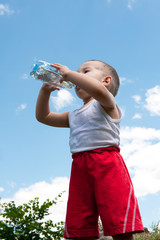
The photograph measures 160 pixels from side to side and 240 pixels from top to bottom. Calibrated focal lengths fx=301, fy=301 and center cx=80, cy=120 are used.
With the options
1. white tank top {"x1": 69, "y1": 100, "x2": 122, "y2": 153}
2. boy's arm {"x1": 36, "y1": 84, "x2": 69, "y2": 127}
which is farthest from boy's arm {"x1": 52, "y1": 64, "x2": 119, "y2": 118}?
boy's arm {"x1": 36, "y1": 84, "x2": 69, "y2": 127}

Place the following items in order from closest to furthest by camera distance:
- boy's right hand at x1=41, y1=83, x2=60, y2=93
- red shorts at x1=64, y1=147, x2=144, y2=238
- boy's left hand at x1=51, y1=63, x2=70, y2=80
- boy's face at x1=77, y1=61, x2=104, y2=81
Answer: red shorts at x1=64, y1=147, x2=144, y2=238 < boy's left hand at x1=51, y1=63, x2=70, y2=80 < boy's face at x1=77, y1=61, x2=104, y2=81 < boy's right hand at x1=41, y1=83, x2=60, y2=93

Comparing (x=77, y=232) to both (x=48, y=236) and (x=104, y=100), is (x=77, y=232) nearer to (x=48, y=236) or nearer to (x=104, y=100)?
(x=104, y=100)

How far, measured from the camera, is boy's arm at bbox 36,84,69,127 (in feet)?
9.33

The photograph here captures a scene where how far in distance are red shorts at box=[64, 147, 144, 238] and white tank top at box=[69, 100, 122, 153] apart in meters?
0.06

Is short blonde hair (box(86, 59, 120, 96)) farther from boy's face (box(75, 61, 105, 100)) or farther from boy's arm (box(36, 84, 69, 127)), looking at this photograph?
boy's arm (box(36, 84, 69, 127))

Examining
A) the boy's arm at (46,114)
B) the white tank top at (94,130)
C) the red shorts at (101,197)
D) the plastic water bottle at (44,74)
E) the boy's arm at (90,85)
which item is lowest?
the red shorts at (101,197)

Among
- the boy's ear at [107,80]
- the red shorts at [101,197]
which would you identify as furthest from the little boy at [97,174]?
the boy's ear at [107,80]

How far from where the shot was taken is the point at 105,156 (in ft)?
7.63

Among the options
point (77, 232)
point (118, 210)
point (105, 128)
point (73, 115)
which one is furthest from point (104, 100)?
point (77, 232)

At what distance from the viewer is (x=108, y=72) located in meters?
2.75

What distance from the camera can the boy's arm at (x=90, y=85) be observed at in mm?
2281

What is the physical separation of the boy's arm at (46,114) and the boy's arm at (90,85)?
0.49 metres

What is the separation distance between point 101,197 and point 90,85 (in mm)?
848

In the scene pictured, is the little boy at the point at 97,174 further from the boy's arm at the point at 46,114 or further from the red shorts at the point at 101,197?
the boy's arm at the point at 46,114
